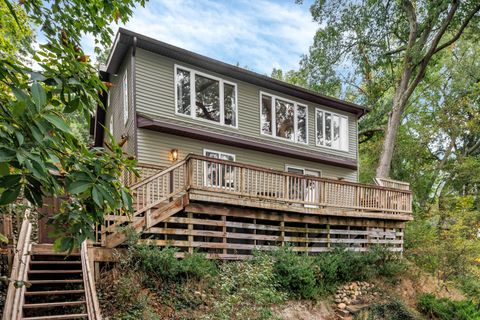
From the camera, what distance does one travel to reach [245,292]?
6426 millimetres

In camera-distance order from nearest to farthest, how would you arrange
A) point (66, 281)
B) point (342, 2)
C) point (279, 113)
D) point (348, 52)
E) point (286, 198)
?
point (66, 281) < point (286, 198) < point (279, 113) < point (342, 2) < point (348, 52)

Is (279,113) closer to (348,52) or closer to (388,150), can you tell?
(388,150)

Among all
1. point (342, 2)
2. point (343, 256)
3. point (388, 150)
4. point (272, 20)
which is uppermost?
point (272, 20)

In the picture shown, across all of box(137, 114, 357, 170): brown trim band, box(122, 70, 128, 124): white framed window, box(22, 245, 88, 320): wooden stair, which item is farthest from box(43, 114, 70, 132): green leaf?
box(122, 70, 128, 124): white framed window

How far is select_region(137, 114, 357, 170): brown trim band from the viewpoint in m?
9.59

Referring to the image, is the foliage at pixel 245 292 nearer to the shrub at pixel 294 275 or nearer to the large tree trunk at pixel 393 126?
the shrub at pixel 294 275

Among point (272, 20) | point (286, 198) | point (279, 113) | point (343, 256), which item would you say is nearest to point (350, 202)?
point (343, 256)

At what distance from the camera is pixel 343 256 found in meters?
9.20

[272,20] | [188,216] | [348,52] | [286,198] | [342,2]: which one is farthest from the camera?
[272,20]

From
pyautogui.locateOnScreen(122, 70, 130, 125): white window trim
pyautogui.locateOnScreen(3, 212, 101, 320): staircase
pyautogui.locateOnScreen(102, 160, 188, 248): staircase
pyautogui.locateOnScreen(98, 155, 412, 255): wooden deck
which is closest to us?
pyautogui.locateOnScreen(3, 212, 101, 320): staircase

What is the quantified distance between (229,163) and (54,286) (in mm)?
4459

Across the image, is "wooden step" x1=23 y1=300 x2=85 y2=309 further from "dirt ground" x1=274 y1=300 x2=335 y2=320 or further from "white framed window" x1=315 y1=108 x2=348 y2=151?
"white framed window" x1=315 y1=108 x2=348 y2=151

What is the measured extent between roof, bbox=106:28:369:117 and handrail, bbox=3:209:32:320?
19.7 ft

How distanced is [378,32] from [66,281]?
692 inches
